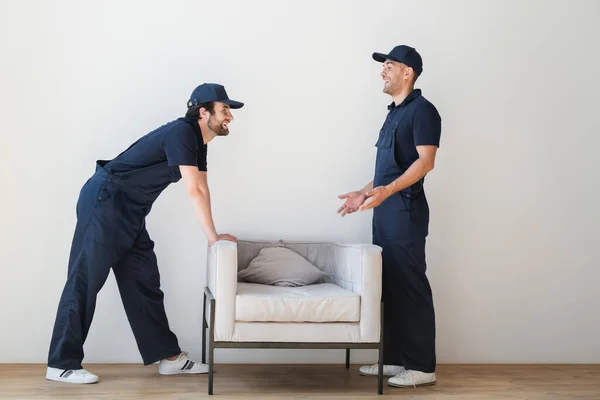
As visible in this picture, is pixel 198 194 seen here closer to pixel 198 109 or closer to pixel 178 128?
pixel 178 128

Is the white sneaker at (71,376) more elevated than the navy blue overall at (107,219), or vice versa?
the navy blue overall at (107,219)

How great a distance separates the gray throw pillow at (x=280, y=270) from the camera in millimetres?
3803

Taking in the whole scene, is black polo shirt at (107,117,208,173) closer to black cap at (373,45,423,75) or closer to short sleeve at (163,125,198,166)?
A: short sleeve at (163,125,198,166)

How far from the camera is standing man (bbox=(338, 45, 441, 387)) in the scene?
3629mm

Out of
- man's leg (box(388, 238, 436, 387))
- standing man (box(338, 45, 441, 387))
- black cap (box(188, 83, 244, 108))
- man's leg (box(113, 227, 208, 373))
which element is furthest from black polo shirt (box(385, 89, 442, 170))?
man's leg (box(113, 227, 208, 373))

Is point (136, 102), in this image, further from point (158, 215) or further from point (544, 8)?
point (544, 8)

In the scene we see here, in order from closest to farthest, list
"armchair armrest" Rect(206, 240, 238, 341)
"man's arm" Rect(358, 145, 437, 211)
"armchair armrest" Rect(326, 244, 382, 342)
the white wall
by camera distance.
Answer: "armchair armrest" Rect(206, 240, 238, 341) < "armchair armrest" Rect(326, 244, 382, 342) < "man's arm" Rect(358, 145, 437, 211) < the white wall

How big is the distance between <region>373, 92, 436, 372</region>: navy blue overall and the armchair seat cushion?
1.31 feet

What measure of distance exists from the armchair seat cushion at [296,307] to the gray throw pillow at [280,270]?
0.41m

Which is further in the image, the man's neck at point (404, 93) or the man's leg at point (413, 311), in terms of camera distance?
the man's neck at point (404, 93)

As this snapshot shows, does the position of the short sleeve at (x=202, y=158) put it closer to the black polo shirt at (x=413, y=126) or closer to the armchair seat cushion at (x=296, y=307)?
the armchair seat cushion at (x=296, y=307)

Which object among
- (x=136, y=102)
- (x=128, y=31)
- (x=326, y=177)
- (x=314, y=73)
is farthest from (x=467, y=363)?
(x=128, y=31)

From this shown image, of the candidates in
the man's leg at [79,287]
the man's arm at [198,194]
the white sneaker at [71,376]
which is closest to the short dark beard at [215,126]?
the man's arm at [198,194]

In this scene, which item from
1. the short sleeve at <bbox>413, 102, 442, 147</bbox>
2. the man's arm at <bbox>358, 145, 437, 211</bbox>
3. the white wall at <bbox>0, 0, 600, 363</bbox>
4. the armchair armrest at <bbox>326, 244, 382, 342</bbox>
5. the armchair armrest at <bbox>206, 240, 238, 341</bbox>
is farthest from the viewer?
the white wall at <bbox>0, 0, 600, 363</bbox>
